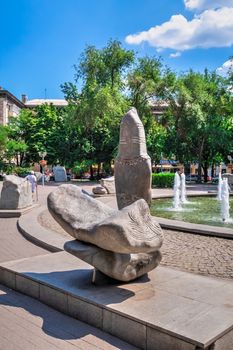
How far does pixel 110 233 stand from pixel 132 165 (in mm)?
4006

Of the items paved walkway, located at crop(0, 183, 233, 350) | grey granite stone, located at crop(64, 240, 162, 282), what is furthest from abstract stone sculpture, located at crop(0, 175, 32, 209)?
grey granite stone, located at crop(64, 240, 162, 282)

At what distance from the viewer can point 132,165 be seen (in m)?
7.43

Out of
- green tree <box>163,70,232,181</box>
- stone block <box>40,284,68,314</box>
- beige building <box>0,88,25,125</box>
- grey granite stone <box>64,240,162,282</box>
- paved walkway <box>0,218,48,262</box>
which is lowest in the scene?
paved walkway <box>0,218,48,262</box>

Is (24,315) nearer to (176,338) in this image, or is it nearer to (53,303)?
(53,303)

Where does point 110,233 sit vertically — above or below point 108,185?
above

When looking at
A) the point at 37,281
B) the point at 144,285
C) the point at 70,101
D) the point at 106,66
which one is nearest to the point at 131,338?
the point at 144,285

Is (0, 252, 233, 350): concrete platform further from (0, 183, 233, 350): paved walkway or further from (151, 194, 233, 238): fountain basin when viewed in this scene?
(151, 194, 233, 238): fountain basin

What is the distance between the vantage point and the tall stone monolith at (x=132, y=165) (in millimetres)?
7359

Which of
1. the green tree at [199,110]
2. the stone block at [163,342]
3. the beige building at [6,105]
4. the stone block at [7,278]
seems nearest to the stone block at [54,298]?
the stone block at [7,278]

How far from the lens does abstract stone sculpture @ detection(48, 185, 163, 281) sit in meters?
3.53

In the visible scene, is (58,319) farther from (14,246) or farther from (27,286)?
(14,246)

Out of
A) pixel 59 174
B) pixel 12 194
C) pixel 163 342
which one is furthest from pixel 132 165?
pixel 59 174

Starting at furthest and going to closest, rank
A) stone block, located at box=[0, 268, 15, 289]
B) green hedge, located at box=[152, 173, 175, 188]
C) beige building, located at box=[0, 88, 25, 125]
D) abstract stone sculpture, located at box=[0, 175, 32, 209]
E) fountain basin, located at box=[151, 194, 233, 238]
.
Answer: beige building, located at box=[0, 88, 25, 125], green hedge, located at box=[152, 173, 175, 188], abstract stone sculpture, located at box=[0, 175, 32, 209], fountain basin, located at box=[151, 194, 233, 238], stone block, located at box=[0, 268, 15, 289]

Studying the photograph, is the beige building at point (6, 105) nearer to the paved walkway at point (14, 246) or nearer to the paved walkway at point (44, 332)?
the paved walkway at point (14, 246)
